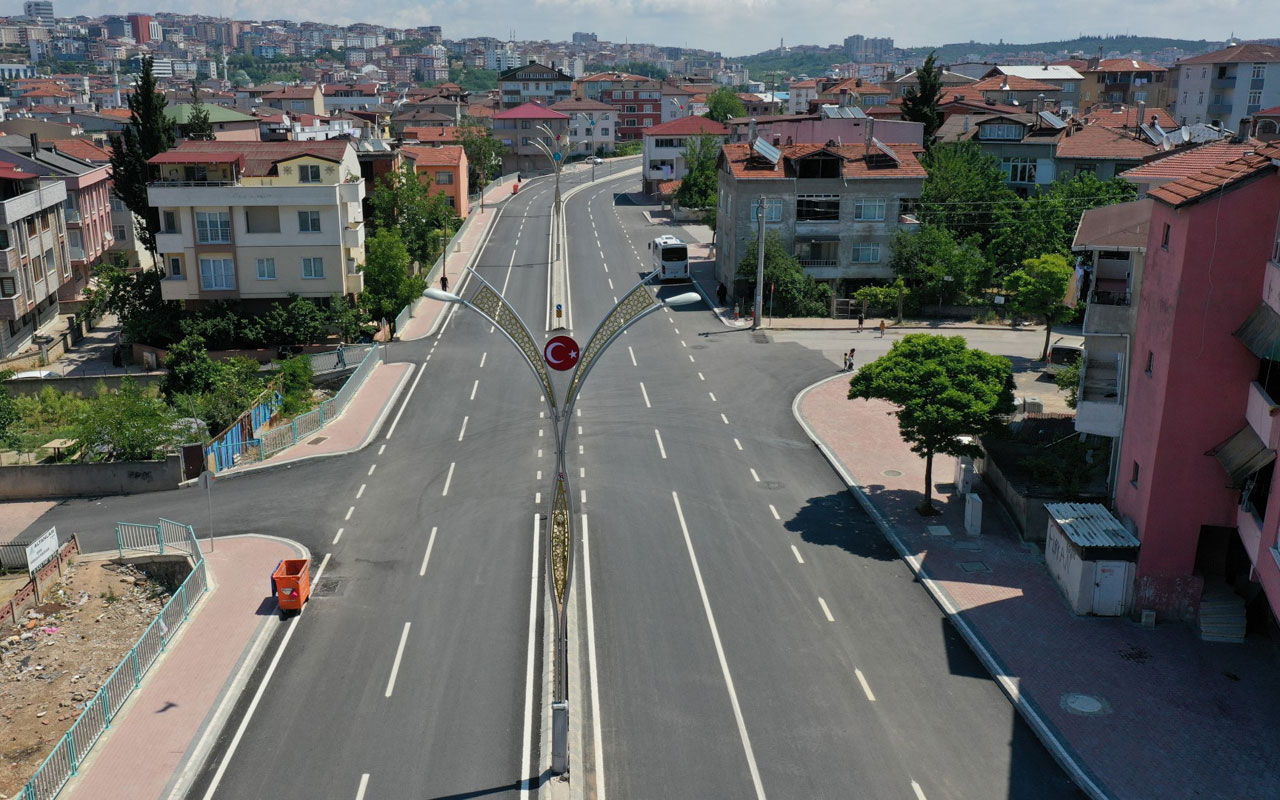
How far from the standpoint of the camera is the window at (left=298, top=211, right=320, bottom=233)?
62.3m

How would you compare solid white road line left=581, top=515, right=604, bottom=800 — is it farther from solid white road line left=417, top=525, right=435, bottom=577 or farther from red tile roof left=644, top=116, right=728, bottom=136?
red tile roof left=644, top=116, right=728, bottom=136

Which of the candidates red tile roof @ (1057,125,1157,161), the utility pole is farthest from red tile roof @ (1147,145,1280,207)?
red tile roof @ (1057,125,1157,161)

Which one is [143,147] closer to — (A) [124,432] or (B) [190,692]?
(A) [124,432]

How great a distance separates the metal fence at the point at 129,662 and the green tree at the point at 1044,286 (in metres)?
42.0

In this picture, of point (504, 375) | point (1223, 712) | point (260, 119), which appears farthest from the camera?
point (260, 119)

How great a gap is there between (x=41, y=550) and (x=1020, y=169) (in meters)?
76.3

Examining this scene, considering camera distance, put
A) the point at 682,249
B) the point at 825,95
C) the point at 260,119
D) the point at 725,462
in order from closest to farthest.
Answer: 1. the point at 725,462
2. the point at 682,249
3. the point at 260,119
4. the point at 825,95

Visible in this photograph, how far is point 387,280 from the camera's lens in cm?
6594

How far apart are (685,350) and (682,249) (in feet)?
61.5

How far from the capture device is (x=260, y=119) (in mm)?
105188

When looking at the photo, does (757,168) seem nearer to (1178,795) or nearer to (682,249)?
(682,249)

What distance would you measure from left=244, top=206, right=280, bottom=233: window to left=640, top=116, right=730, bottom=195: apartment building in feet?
212

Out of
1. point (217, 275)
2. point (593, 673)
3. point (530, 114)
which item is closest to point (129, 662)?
point (593, 673)

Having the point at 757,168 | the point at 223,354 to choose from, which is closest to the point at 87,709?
the point at 223,354
